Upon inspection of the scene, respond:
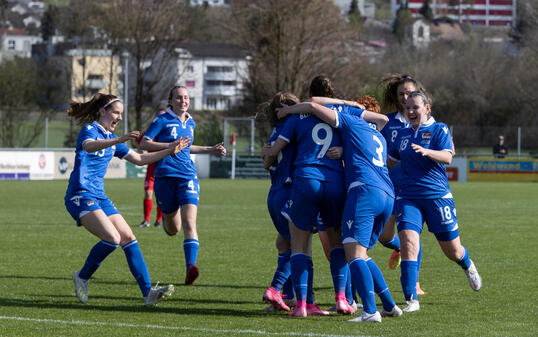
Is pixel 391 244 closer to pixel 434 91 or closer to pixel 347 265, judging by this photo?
pixel 347 265

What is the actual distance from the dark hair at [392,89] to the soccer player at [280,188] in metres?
1.32

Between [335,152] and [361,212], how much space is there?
1.78ft

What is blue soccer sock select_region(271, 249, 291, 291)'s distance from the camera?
768 cm

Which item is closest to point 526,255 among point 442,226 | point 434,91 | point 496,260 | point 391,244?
point 496,260

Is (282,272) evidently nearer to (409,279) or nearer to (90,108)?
(409,279)

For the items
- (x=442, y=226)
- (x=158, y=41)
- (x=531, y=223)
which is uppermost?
(x=158, y=41)

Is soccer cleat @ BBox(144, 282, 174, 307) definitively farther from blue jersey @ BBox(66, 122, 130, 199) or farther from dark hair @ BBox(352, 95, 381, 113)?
dark hair @ BBox(352, 95, 381, 113)

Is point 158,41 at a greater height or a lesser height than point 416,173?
greater

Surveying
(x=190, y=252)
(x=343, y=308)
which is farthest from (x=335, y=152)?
(x=190, y=252)

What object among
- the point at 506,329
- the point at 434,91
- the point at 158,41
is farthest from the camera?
the point at 434,91

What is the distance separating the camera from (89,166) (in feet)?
26.3

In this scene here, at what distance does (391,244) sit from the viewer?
9.29 m

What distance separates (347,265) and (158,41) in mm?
54201

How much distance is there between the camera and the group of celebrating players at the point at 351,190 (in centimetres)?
687
